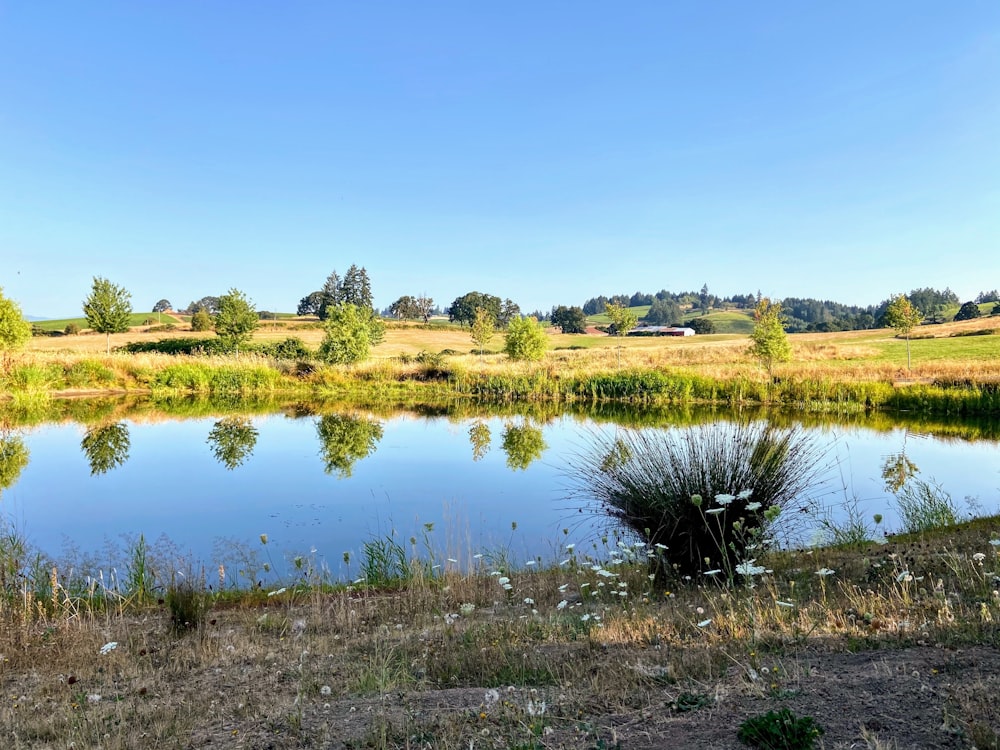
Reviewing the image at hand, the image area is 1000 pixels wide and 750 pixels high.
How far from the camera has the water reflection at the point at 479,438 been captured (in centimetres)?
1688

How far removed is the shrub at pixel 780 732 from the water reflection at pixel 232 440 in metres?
14.2

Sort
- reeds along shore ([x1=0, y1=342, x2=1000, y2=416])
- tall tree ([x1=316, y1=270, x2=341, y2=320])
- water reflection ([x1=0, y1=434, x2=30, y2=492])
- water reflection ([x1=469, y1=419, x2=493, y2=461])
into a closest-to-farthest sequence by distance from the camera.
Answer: water reflection ([x1=0, y1=434, x2=30, y2=492]), water reflection ([x1=469, y1=419, x2=493, y2=461]), reeds along shore ([x1=0, y1=342, x2=1000, y2=416]), tall tree ([x1=316, y1=270, x2=341, y2=320])

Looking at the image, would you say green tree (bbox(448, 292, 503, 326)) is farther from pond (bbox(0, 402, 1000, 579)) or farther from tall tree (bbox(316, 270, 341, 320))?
pond (bbox(0, 402, 1000, 579))

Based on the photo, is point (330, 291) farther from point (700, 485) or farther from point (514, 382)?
point (700, 485)

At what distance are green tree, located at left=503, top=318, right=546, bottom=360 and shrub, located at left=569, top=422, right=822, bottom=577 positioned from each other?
29.2m

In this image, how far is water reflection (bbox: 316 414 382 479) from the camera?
15.2 m

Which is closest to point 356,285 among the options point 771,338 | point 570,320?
point 570,320

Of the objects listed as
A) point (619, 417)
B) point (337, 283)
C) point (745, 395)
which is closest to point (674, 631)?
point (619, 417)

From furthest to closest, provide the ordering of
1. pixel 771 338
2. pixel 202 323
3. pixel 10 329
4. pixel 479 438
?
pixel 202 323
pixel 771 338
pixel 10 329
pixel 479 438

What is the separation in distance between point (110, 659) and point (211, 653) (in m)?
0.73

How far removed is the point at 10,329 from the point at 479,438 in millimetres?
24251

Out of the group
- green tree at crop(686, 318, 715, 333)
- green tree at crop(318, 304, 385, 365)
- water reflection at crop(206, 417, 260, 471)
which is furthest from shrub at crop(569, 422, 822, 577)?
green tree at crop(686, 318, 715, 333)

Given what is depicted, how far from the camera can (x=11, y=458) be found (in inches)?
579

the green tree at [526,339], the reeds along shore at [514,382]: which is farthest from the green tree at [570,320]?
the green tree at [526,339]
